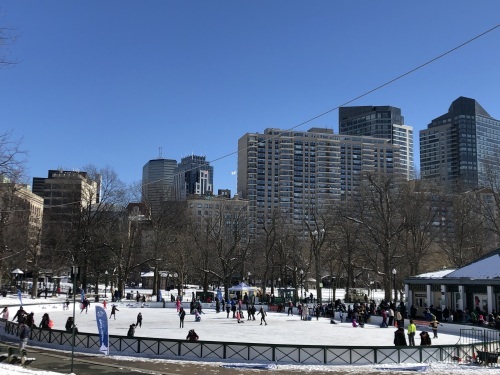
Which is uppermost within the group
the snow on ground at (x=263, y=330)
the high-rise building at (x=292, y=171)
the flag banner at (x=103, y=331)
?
the high-rise building at (x=292, y=171)

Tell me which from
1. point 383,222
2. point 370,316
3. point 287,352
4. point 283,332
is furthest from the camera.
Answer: point 383,222

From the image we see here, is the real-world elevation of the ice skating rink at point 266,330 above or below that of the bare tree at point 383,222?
below

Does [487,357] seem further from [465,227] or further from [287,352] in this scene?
[465,227]

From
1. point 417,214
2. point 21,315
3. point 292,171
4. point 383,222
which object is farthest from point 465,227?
point 292,171

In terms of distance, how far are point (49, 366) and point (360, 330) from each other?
69.6 feet

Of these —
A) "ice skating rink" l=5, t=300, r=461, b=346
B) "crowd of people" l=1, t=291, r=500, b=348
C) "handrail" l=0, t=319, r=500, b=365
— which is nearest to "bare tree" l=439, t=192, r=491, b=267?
"crowd of people" l=1, t=291, r=500, b=348

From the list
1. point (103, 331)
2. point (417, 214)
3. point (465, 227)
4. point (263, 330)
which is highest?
point (417, 214)

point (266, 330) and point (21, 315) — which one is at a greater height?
point (21, 315)

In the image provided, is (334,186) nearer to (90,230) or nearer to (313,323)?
(90,230)

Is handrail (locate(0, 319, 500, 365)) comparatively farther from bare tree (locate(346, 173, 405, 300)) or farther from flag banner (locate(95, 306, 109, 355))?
bare tree (locate(346, 173, 405, 300))

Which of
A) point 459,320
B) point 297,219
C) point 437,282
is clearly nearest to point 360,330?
point 459,320

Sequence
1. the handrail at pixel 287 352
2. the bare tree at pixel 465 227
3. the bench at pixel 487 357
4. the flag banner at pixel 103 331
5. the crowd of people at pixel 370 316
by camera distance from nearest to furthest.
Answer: the flag banner at pixel 103 331, the handrail at pixel 287 352, the bench at pixel 487 357, the crowd of people at pixel 370 316, the bare tree at pixel 465 227

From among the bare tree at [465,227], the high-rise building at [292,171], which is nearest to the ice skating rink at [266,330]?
the bare tree at [465,227]

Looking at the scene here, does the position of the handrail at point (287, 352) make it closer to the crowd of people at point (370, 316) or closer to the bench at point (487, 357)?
the bench at point (487, 357)
